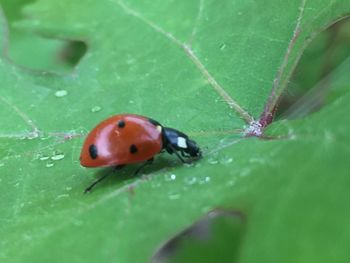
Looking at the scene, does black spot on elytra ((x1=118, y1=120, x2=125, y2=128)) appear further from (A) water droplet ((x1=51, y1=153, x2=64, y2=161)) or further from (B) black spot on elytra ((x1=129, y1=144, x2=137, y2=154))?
(A) water droplet ((x1=51, y1=153, x2=64, y2=161))

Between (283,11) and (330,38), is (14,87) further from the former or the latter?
(330,38)

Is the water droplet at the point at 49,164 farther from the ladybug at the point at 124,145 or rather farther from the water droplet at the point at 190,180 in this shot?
the water droplet at the point at 190,180

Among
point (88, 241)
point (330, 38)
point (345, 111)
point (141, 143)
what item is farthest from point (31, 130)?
point (330, 38)

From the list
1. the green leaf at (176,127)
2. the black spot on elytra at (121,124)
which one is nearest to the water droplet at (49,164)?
the green leaf at (176,127)

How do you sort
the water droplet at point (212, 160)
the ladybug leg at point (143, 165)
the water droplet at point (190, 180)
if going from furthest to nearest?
1. the ladybug leg at point (143, 165)
2. the water droplet at point (212, 160)
3. the water droplet at point (190, 180)

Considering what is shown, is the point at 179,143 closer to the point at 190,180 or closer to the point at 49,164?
the point at 190,180

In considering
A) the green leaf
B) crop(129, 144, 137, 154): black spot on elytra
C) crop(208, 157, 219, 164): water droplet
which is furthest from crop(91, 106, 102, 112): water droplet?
crop(208, 157, 219, 164): water droplet
